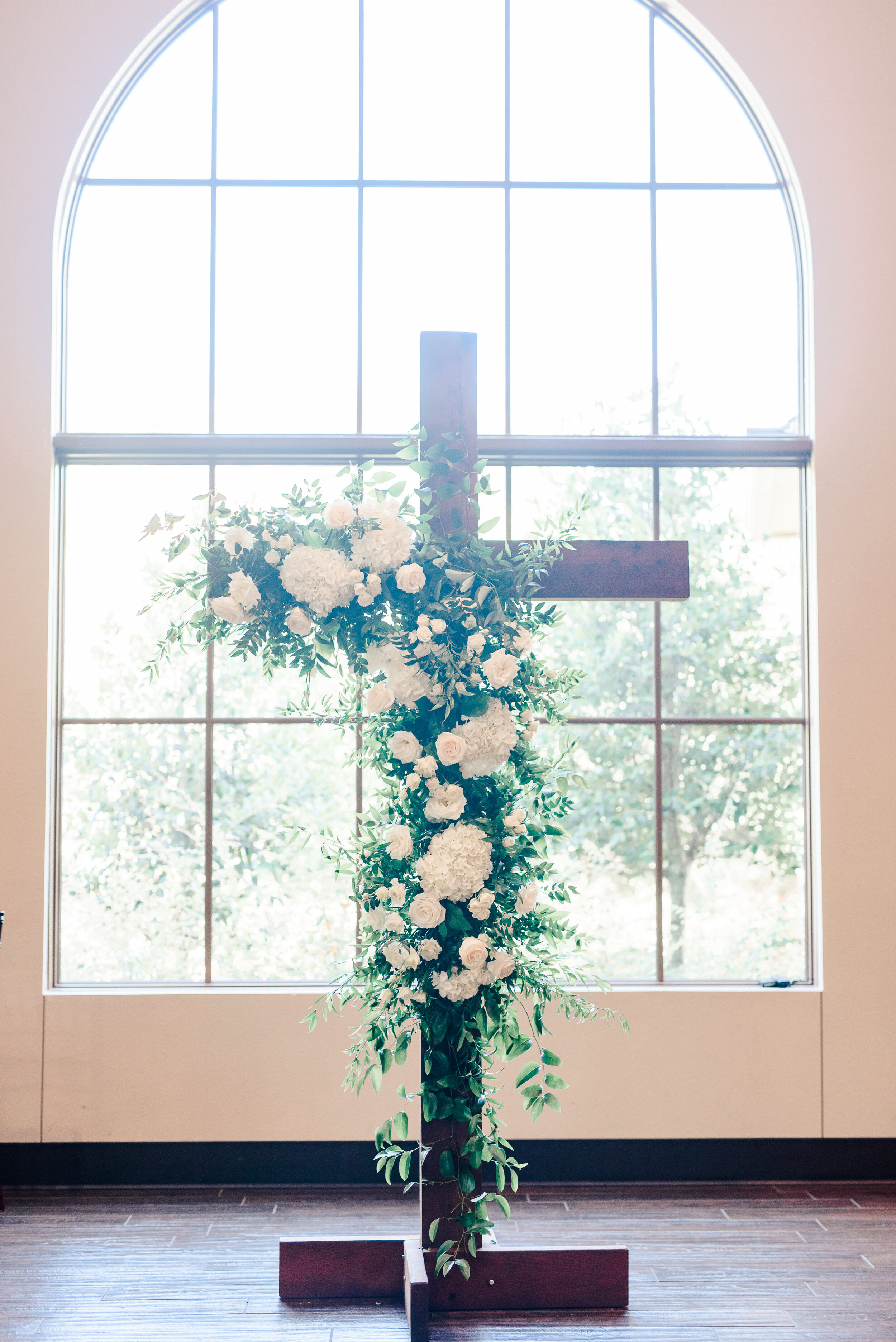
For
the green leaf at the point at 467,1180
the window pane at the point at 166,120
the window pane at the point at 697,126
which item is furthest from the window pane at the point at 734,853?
the window pane at the point at 166,120

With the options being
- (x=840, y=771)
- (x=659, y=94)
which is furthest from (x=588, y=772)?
(x=659, y=94)

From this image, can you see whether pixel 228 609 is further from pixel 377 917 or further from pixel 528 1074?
pixel 528 1074

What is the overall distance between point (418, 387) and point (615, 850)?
5.99 ft

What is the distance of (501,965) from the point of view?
2316 millimetres

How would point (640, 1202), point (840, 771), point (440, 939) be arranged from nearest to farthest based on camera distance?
point (440, 939) < point (640, 1202) < point (840, 771)

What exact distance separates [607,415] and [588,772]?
130 centimetres

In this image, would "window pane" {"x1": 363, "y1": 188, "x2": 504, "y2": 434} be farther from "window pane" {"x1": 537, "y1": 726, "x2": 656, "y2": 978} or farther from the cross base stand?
the cross base stand

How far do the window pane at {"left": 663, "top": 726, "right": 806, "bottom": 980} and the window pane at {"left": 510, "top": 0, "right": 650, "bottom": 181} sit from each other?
6.88ft

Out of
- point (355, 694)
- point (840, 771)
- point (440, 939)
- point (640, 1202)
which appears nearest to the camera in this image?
point (440, 939)

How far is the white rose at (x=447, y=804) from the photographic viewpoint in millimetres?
2322

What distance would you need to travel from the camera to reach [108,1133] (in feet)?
11.0

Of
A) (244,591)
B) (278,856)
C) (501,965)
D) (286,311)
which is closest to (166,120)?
(286,311)

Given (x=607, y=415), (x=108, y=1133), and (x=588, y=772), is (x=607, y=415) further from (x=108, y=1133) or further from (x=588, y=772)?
(x=108, y=1133)

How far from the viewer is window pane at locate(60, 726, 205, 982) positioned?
3.54 m
